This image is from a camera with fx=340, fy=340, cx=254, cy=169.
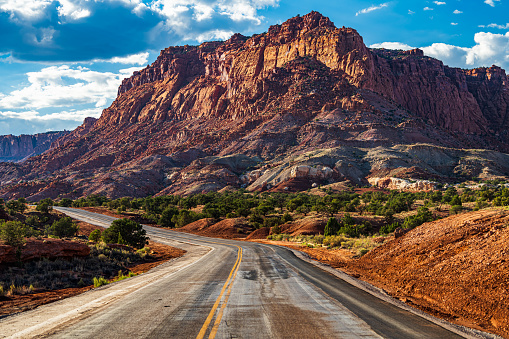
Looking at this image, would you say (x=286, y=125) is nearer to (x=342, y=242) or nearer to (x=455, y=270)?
(x=342, y=242)

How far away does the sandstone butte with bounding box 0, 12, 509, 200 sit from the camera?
9994cm

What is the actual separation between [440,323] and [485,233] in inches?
229

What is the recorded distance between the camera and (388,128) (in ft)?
370

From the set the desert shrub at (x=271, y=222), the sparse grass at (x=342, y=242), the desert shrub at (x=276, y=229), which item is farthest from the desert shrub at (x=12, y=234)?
the desert shrub at (x=271, y=222)

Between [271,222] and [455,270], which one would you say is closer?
[455,270]

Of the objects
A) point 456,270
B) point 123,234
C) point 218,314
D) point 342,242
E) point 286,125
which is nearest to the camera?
point 218,314

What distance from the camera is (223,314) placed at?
7.99m

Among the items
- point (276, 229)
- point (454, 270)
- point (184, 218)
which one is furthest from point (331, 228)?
point (184, 218)

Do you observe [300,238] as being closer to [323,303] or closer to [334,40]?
[323,303]

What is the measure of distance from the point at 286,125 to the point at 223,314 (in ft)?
382

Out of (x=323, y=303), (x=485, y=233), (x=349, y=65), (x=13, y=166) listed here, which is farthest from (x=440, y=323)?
(x=13, y=166)

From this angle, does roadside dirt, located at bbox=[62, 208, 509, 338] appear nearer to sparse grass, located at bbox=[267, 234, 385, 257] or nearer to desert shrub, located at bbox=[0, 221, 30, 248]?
sparse grass, located at bbox=[267, 234, 385, 257]

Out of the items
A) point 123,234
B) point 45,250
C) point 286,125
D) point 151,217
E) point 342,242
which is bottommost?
point 151,217

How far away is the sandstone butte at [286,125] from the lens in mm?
99938
